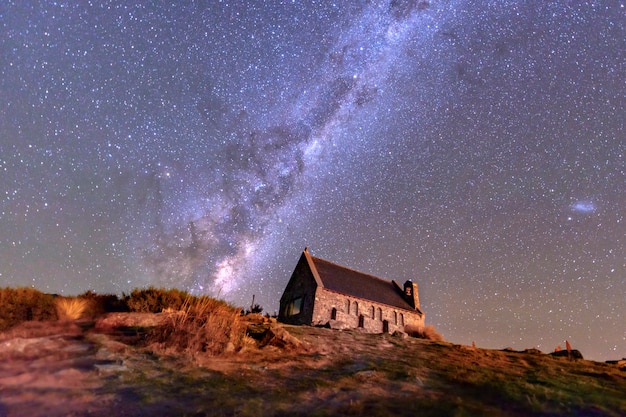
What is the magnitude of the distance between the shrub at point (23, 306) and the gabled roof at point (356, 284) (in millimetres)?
24493

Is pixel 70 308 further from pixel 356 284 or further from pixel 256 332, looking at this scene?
pixel 356 284

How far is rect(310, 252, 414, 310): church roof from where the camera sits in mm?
36344

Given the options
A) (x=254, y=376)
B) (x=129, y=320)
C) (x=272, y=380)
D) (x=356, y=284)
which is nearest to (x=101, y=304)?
(x=129, y=320)

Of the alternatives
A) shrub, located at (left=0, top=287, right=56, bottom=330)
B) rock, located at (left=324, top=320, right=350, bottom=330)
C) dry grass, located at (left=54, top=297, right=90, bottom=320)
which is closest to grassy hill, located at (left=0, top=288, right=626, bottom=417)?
dry grass, located at (left=54, top=297, right=90, bottom=320)

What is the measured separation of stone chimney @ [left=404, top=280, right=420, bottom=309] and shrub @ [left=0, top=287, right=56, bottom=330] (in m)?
35.9

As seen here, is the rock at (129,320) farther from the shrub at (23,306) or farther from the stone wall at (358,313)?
the stone wall at (358,313)

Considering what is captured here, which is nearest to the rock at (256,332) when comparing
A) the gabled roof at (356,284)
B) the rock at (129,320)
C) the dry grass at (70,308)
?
the rock at (129,320)

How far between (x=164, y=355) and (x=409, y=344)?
8.46m

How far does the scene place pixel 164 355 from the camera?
29.8 feet

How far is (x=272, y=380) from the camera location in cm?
777

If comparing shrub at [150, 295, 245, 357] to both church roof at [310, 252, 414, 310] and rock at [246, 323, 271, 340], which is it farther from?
church roof at [310, 252, 414, 310]

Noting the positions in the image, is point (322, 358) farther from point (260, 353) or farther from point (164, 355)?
point (164, 355)

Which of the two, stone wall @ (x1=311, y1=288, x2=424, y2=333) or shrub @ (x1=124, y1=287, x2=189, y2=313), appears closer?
shrub @ (x1=124, y1=287, x2=189, y2=313)

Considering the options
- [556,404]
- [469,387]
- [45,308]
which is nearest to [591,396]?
[556,404]
